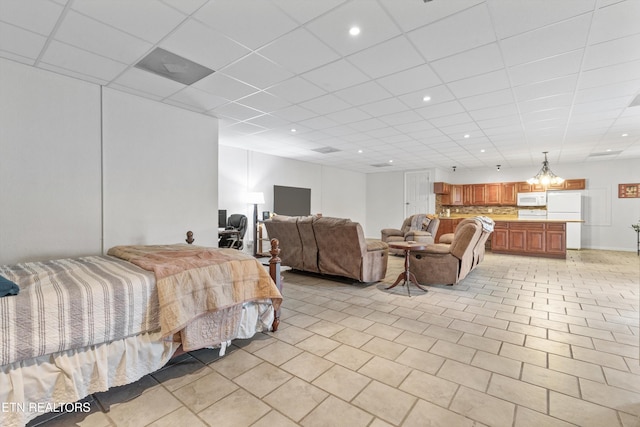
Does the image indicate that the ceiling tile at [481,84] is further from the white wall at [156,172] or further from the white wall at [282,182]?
the white wall at [282,182]

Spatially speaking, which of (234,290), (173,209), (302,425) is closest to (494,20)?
(234,290)

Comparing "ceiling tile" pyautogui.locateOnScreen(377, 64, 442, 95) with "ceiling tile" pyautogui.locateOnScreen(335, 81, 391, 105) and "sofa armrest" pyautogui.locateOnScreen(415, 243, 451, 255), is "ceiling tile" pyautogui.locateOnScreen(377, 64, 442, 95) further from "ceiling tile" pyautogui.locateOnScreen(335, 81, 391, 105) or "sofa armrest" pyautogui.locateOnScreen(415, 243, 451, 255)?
"sofa armrest" pyautogui.locateOnScreen(415, 243, 451, 255)

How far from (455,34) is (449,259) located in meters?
3.10

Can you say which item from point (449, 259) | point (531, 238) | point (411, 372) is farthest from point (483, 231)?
point (531, 238)

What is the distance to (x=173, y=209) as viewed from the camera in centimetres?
433

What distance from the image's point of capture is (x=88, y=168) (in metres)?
3.52

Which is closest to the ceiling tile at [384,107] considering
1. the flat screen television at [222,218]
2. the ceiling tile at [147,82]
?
the ceiling tile at [147,82]

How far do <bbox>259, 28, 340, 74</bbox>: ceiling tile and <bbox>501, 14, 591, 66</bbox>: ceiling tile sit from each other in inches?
64.7

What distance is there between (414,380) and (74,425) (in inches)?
82.7

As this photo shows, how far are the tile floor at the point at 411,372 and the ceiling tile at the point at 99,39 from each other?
Answer: 2842 mm

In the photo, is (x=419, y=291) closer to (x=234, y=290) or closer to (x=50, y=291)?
(x=234, y=290)

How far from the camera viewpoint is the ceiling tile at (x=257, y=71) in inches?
119

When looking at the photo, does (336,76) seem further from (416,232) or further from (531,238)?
(531,238)

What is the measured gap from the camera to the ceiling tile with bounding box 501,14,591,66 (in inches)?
94.3
